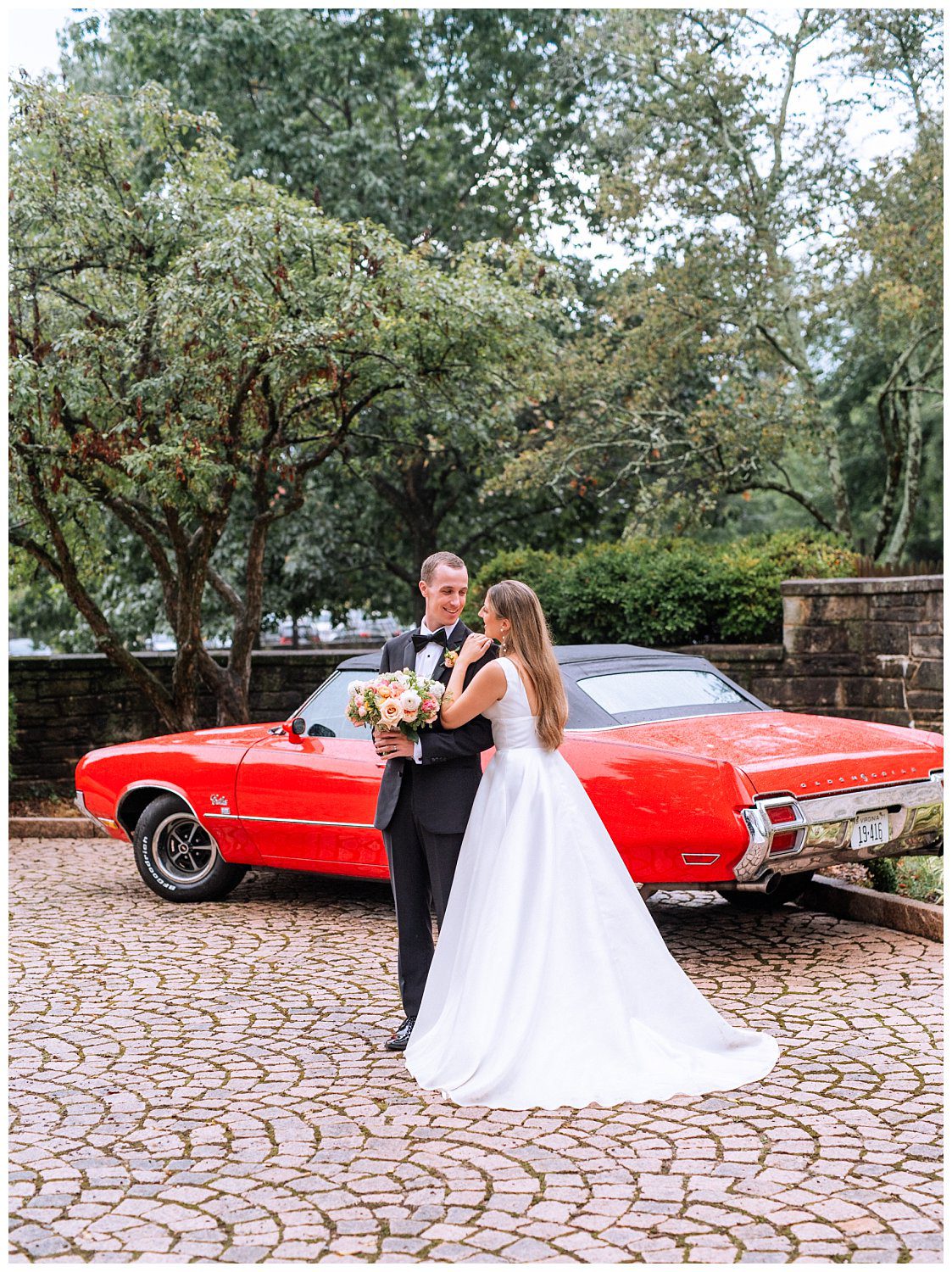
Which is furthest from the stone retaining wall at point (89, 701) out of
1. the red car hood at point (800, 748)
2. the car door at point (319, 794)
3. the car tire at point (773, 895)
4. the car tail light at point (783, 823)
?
the car tail light at point (783, 823)

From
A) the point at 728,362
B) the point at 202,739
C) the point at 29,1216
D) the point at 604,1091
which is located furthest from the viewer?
the point at 728,362

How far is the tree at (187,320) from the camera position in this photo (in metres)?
10.9

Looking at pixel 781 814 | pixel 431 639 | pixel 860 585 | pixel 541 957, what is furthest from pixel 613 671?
pixel 860 585

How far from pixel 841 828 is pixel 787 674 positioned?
582 centimetres

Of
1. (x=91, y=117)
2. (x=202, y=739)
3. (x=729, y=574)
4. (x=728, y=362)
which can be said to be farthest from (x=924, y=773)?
(x=728, y=362)

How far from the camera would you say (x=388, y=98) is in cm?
2077

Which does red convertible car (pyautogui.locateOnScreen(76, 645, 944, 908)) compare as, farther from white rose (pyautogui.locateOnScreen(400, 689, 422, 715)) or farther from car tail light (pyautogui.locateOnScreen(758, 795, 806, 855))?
white rose (pyautogui.locateOnScreen(400, 689, 422, 715))

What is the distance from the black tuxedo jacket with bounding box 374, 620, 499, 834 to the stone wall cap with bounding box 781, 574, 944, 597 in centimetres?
692

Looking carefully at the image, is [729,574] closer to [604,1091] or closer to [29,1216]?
[604,1091]

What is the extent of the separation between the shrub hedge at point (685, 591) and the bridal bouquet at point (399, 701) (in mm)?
7674

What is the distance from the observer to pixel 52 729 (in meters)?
13.5

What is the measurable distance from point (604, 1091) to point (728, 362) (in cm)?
1384

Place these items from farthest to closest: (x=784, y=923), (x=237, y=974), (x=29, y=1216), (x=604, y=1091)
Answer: (x=784, y=923), (x=237, y=974), (x=604, y=1091), (x=29, y=1216)

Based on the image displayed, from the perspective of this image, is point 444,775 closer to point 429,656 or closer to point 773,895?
point 429,656
